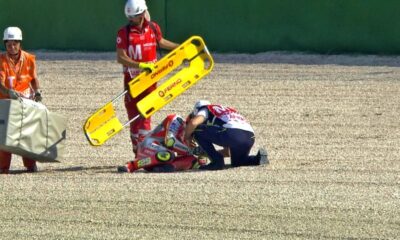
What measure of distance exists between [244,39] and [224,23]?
52 cm

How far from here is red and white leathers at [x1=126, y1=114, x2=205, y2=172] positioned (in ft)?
45.3

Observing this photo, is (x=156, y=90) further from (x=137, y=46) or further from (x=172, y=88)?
(x=137, y=46)

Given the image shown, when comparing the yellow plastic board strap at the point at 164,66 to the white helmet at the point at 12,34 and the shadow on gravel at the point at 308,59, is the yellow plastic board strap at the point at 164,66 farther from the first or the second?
the shadow on gravel at the point at 308,59

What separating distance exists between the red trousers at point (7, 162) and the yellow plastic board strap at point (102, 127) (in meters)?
0.83

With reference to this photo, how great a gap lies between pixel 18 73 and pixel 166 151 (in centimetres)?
197

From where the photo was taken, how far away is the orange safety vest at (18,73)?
14117mm

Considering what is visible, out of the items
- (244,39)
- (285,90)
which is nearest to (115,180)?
(285,90)

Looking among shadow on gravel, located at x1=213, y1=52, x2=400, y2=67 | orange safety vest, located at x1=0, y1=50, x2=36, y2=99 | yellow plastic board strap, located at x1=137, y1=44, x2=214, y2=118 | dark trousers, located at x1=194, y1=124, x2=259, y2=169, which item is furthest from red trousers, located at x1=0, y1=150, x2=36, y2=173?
shadow on gravel, located at x1=213, y1=52, x2=400, y2=67

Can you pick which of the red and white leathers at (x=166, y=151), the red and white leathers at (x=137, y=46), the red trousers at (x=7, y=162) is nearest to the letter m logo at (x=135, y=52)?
the red and white leathers at (x=137, y=46)

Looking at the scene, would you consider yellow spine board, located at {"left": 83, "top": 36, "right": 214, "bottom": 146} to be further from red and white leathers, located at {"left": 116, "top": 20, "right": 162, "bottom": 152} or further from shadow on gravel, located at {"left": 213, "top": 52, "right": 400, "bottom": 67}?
shadow on gravel, located at {"left": 213, "top": 52, "right": 400, "bottom": 67}

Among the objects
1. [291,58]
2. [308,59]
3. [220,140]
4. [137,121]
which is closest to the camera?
[220,140]

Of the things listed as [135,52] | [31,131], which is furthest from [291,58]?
[31,131]

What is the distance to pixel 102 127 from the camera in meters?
14.2

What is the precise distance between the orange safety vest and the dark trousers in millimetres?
2103
